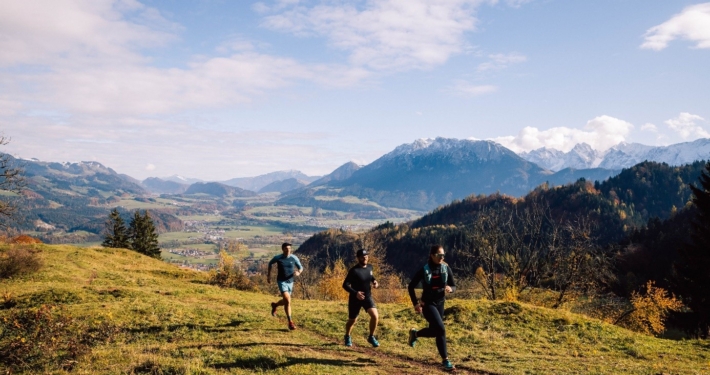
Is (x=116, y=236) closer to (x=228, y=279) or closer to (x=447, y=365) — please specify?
(x=228, y=279)

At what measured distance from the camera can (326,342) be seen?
16281 millimetres

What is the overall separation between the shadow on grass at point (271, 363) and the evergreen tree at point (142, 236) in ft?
263

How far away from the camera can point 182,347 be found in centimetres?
1431

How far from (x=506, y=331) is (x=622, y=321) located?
36.8 m

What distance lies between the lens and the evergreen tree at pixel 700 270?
37.7 meters

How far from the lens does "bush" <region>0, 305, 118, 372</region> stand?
12.8 meters

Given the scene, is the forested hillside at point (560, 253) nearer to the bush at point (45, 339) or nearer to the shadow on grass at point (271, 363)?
the shadow on grass at point (271, 363)

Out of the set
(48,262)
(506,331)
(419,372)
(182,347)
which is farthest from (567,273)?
(48,262)

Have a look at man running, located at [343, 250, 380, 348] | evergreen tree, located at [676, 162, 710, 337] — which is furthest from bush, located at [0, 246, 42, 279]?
evergreen tree, located at [676, 162, 710, 337]

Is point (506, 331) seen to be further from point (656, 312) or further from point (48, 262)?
point (48, 262)

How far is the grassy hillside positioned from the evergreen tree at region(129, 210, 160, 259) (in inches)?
2294

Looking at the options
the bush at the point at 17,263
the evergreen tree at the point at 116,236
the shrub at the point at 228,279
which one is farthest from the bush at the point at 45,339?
the evergreen tree at the point at 116,236

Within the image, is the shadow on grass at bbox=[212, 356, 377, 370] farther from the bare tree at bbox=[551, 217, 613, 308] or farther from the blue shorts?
the bare tree at bbox=[551, 217, 613, 308]

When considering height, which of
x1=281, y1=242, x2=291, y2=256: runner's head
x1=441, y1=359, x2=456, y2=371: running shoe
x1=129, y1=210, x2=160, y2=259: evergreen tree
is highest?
x1=281, y1=242, x2=291, y2=256: runner's head
